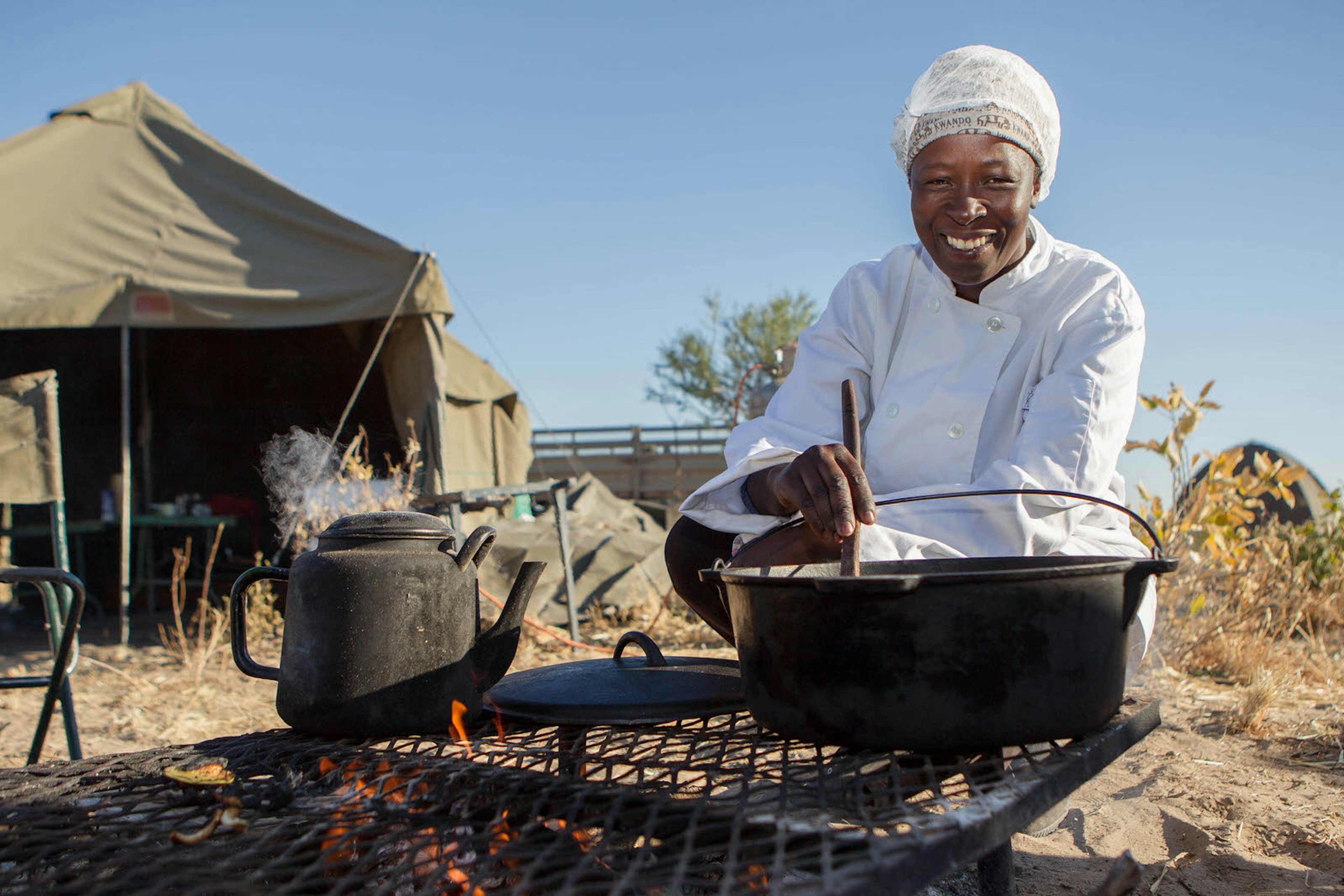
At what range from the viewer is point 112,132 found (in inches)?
257

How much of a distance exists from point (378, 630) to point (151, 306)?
5.31 meters

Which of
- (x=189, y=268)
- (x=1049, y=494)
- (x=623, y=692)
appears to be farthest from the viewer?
(x=189, y=268)

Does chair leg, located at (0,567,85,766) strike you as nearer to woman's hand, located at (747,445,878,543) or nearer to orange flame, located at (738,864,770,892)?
woman's hand, located at (747,445,878,543)

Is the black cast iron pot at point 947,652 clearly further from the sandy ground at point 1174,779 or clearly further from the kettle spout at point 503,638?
the sandy ground at point 1174,779

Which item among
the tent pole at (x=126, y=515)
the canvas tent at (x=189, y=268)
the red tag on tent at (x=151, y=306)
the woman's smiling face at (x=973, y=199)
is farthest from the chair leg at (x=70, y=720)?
the red tag on tent at (x=151, y=306)

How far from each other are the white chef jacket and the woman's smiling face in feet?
0.33

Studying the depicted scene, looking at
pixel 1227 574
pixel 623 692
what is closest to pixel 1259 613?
pixel 1227 574

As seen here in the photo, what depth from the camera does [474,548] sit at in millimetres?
1422

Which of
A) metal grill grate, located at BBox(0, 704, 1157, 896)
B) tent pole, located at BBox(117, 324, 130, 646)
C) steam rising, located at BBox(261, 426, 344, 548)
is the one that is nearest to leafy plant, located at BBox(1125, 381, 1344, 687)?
metal grill grate, located at BBox(0, 704, 1157, 896)

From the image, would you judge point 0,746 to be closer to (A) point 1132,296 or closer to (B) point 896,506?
(B) point 896,506

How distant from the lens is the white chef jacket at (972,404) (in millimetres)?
1540

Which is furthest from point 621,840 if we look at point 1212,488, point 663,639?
point 663,639

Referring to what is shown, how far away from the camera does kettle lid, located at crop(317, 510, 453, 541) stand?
1.37 metres

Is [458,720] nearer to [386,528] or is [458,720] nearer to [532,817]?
[386,528]
